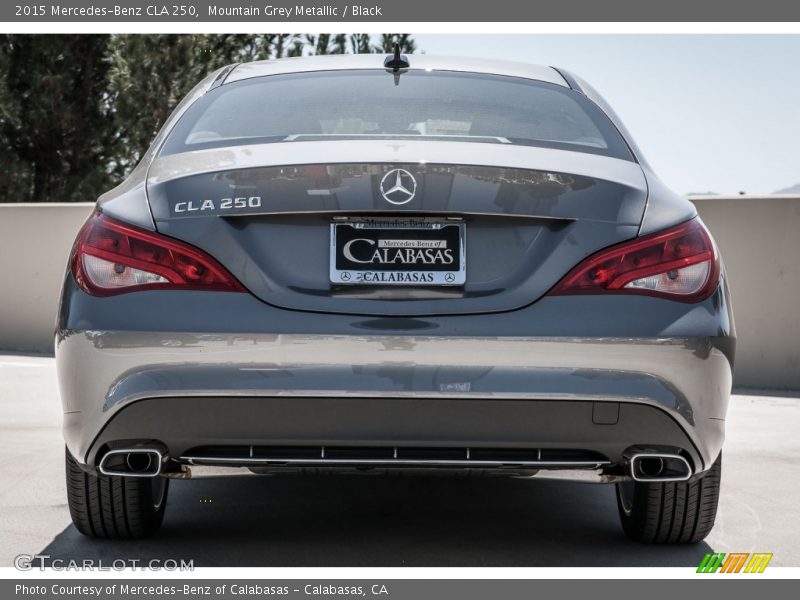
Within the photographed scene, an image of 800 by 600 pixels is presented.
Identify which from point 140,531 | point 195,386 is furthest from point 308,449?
point 140,531

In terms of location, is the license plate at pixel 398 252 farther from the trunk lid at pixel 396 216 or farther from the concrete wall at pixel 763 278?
the concrete wall at pixel 763 278

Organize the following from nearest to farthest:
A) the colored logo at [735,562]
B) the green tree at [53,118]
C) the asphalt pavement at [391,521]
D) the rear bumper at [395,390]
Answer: the rear bumper at [395,390]
the colored logo at [735,562]
the asphalt pavement at [391,521]
the green tree at [53,118]

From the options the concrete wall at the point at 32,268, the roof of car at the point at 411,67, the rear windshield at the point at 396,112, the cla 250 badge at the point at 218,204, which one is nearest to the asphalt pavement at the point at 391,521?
the cla 250 badge at the point at 218,204

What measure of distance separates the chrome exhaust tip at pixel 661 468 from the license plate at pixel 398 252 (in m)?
0.72

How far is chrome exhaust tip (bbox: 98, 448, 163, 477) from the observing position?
140 inches

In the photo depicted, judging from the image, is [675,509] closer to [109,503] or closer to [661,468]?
[661,468]

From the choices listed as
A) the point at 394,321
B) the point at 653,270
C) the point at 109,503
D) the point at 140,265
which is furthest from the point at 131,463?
the point at 653,270

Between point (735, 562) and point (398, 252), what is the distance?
5.10 ft

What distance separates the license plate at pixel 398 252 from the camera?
11.2 feet

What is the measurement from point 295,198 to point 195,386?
0.57m

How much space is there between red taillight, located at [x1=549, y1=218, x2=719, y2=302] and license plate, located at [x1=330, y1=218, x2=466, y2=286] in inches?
11.5

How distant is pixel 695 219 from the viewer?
12.0 feet

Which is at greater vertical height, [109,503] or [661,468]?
[661,468]

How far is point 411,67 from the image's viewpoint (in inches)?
183
